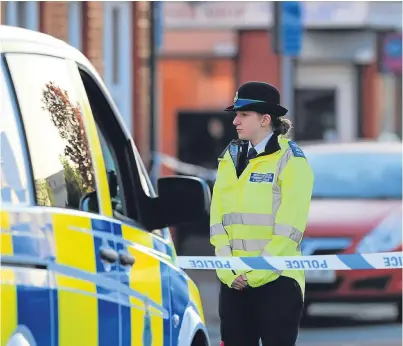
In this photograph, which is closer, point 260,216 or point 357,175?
point 260,216

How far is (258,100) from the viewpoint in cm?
628

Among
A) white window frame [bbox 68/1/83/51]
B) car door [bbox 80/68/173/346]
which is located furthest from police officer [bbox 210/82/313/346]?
white window frame [bbox 68/1/83/51]

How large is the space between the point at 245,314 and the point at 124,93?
15.9m

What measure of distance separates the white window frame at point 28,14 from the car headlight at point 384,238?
6.59 meters

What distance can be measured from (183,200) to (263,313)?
2.97ft

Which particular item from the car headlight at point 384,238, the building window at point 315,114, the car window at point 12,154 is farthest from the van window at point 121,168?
the building window at point 315,114

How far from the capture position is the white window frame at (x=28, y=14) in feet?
59.9

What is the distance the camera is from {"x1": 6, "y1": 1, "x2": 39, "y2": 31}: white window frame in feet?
59.9

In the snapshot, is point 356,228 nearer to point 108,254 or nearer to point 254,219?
point 254,219

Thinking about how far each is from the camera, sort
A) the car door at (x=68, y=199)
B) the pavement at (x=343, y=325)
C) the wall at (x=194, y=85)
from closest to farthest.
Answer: the car door at (x=68, y=199)
the pavement at (x=343, y=325)
the wall at (x=194, y=85)

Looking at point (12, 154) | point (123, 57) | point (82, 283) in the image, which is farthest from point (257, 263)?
point (123, 57)

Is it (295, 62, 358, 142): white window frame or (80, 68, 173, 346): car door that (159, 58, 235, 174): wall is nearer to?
(295, 62, 358, 142): white window frame

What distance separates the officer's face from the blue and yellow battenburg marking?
32.1 inches

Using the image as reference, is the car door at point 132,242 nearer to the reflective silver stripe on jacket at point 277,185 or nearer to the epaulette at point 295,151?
the reflective silver stripe on jacket at point 277,185
